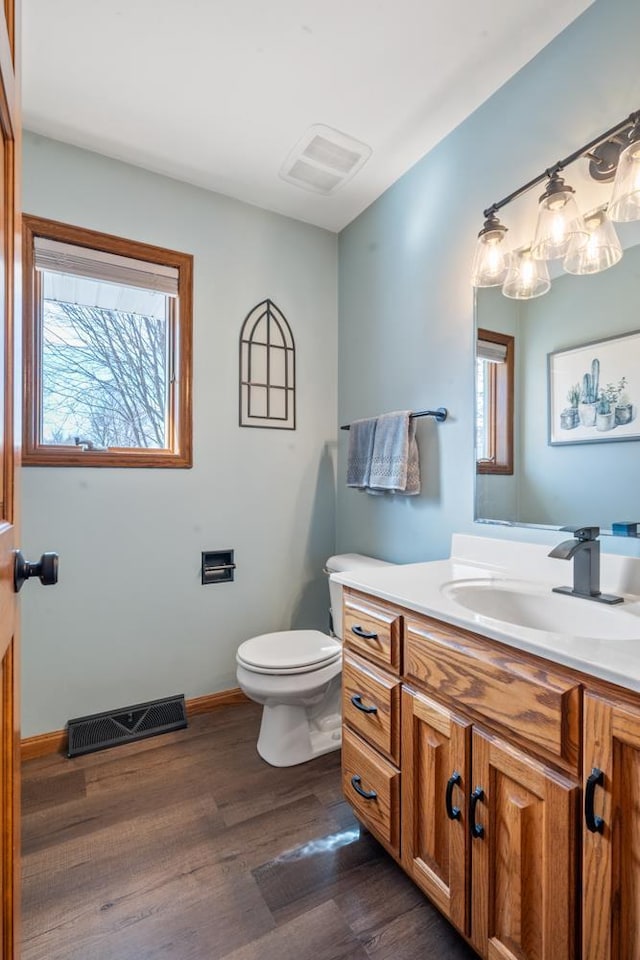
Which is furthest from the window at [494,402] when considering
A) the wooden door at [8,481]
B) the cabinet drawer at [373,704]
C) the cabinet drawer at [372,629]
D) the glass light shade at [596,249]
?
the wooden door at [8,481]

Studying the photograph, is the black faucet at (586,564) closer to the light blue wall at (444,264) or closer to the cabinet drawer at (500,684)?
the light blue wall at (444,264)

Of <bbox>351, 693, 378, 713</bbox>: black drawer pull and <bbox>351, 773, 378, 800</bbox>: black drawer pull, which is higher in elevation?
<bbox>351, 693, 378, 713</bbox>: black drawer pull

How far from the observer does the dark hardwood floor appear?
1076 millimetres

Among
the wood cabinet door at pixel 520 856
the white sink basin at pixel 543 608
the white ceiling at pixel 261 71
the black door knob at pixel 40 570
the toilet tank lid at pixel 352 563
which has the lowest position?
the wood cabinet door at pixel 520 856

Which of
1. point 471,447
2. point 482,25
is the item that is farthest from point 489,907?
point 482,25

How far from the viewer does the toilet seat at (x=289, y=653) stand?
1.65 m

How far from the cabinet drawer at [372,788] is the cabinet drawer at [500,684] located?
320mm

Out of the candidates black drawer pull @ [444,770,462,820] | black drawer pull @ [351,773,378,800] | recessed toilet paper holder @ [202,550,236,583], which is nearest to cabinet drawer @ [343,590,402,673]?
black drawer pull @ [444,770,462,820]

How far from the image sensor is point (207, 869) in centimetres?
128

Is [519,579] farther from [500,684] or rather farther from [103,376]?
[103,376]

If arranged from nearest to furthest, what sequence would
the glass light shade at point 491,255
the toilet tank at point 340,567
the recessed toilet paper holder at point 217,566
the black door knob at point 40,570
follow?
the black door knob at point 40,570
the glass light shade at point 491,255
the toilet tank at point 340,567
the recessed toilet paper holder at point 217,566

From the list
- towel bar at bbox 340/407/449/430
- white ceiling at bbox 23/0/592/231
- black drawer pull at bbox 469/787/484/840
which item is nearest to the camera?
black drawer pull at bbox 469/787/484/840

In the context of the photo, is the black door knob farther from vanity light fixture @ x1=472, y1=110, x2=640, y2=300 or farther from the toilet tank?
vanity light fixture @ x1=472, y1=110, x2=640, y2=300

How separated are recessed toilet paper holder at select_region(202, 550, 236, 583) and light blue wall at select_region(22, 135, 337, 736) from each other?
0.14ft
